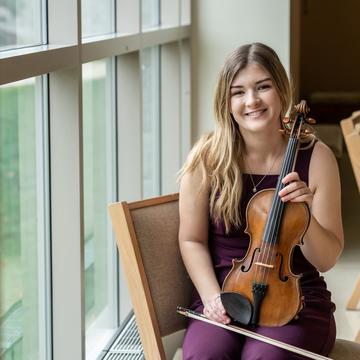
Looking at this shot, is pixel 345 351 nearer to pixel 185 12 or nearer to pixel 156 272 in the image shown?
pixel 156 272

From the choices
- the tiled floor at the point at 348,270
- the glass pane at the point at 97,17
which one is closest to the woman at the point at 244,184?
the glass pane at the point at 97,17

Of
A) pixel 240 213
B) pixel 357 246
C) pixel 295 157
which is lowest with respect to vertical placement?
pixel 357 246

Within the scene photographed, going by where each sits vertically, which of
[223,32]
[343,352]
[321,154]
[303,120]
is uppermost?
[223,32]

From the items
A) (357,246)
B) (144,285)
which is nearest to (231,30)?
(357,246)

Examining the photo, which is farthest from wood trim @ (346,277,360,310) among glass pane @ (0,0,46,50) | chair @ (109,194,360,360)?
glass pane @ (0,0,46,50)

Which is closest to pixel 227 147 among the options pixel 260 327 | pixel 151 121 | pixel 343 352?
pixel 260 327

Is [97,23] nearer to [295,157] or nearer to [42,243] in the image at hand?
[42,243]

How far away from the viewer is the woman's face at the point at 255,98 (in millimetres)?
2375

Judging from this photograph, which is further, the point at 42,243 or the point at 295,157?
the point at 42,243

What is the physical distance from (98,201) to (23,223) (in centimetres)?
87

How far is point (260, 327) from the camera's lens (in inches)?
87.1

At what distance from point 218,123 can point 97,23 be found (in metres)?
0.92

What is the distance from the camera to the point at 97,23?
319 centimetres

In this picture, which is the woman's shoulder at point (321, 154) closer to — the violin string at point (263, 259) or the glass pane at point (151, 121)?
the violin string at point (263, 259)
